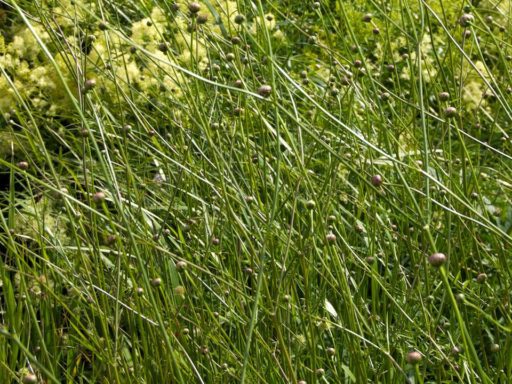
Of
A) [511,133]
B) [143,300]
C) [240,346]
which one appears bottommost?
[240,346]

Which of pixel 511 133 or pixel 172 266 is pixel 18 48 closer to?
pixel 172 266

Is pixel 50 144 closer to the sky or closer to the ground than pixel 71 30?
closer to the ground

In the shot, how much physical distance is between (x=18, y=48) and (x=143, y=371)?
5.68 ft

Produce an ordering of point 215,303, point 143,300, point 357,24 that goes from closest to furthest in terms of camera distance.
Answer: point 143,300 < point 215,303 < point 357,24

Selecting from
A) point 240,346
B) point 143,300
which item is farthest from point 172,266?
point 143,300

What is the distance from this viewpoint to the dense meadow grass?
182 cm

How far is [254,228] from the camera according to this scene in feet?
7.66

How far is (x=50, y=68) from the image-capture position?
355 centimetres

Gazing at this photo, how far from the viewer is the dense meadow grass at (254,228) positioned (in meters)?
1.82

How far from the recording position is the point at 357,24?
4.59m

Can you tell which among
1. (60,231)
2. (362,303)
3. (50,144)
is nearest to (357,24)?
(50,144)

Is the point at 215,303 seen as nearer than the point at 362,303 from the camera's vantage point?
No

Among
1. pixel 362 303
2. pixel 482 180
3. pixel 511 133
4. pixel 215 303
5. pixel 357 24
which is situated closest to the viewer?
pixel 362 303

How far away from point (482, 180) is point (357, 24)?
138 centimetres
